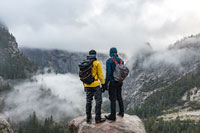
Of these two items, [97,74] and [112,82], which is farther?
[112,82]

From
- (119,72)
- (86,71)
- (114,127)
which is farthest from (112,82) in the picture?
(114,127)

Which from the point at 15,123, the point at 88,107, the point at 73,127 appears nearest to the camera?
the point at 88,107

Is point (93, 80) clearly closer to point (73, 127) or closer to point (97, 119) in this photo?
point (97, 119)

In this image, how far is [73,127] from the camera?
16609 millimetres

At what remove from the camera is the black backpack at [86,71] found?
13.3m

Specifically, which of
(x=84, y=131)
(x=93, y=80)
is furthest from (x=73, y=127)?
(x=93, y=80)

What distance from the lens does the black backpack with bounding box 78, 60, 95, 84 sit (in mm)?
13281

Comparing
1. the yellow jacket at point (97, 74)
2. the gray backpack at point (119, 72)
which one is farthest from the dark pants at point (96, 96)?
the gray backpack at point (119, 72)

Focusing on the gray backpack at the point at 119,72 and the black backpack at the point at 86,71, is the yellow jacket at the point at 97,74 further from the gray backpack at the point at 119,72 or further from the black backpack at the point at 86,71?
the gray backpack at the point at 119,72

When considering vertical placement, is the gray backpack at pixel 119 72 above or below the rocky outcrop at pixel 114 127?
above

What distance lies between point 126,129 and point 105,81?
376 cm

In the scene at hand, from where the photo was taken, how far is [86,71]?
1341 cm

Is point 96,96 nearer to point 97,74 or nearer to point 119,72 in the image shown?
point 97,74

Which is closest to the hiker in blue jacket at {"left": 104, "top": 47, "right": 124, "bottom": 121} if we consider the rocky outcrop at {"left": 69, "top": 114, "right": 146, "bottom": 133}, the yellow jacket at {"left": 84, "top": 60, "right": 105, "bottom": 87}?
the yellow jacket at {"left": 84, "top": 60, "right": 105, "bottom": 87}
